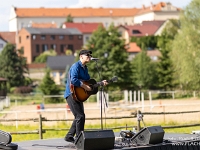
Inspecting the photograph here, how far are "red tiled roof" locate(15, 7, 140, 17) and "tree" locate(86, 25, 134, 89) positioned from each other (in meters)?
125

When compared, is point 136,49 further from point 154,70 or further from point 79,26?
point 154,70

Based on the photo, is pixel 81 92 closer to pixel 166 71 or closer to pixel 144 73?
pixel 166 71

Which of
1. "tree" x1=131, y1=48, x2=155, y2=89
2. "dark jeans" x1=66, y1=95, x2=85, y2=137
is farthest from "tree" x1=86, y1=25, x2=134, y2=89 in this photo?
"dark jeans" x1=66, y1=95, x2=85, y2=137

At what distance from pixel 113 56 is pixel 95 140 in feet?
155

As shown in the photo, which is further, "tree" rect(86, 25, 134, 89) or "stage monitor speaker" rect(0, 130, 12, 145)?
"tree" rect(86, 25, 134, 89)

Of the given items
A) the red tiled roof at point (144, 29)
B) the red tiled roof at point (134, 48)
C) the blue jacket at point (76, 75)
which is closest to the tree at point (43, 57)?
the red tiled roof at point (134, 48)

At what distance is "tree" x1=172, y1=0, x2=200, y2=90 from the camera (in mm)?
48906

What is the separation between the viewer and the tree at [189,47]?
160ft

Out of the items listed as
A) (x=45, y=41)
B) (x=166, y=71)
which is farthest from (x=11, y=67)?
(x=45, y=41)

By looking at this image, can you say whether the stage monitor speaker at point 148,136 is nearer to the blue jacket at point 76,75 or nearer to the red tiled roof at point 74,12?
the blue jacket at point 76,75

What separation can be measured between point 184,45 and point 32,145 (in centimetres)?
4009

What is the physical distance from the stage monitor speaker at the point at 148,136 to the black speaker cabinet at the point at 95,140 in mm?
792

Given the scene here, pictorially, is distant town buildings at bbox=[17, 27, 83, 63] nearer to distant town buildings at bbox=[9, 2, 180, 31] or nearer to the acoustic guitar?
distant town buildings at bbox=[9, 2, 180, 31]

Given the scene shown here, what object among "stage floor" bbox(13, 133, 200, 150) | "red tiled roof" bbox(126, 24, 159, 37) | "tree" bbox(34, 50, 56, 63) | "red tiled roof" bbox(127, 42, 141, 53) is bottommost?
"stage floor" bbox(13, 133, 200, 150)
